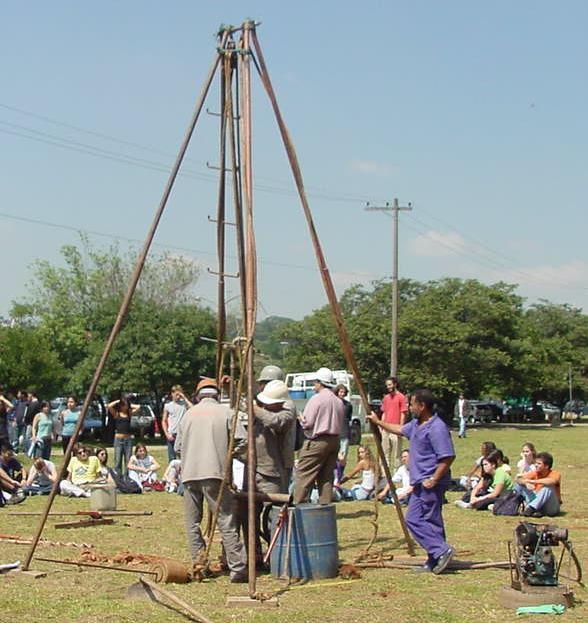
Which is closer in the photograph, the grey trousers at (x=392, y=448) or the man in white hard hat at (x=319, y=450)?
the man in white hard hat at (x=319, y=450)

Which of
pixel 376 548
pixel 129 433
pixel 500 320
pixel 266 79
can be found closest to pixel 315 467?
pixel 376 548

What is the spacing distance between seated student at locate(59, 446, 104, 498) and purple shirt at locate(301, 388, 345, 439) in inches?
257

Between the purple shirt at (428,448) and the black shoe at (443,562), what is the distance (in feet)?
2.22

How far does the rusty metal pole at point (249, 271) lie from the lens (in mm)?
9180

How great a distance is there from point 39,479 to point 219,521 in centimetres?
918

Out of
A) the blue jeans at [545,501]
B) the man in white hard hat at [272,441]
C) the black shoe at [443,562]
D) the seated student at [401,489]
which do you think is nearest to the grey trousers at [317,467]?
the man in white hard hat at [272,441]

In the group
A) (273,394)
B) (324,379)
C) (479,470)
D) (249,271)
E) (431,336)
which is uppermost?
(431,336)

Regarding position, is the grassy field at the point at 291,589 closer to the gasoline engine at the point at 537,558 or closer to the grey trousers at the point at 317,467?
the gasoline engine at the point at 537,558

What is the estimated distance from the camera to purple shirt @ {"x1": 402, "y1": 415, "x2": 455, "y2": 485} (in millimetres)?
9797

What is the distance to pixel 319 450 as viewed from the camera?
12.1 m

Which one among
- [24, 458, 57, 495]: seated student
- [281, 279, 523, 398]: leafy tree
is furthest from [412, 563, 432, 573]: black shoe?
[281, 279, 523, 398]: leafy tree

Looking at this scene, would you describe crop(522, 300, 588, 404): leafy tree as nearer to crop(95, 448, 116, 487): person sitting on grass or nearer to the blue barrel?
crop(95, 448, 116, 487): person sitting on grass

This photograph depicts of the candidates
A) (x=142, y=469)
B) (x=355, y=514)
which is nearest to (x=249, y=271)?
(x=355, y=514)

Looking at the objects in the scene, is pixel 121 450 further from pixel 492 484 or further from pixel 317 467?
pixel 317 467
